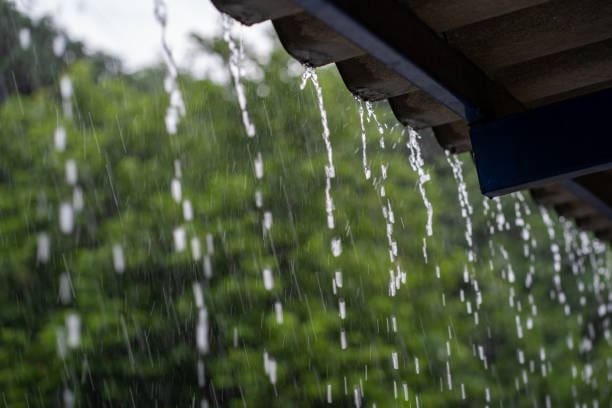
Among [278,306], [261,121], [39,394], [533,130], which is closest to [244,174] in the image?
[261,121]

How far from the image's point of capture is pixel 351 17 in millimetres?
1754

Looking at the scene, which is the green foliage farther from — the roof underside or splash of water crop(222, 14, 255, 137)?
the roof underside

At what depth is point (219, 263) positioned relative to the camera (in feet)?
30.2

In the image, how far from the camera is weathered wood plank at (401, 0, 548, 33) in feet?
6.98

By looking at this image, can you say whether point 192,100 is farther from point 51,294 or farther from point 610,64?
point 610,64

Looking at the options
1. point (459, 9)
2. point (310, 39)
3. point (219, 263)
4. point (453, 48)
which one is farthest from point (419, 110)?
point (219, 263)

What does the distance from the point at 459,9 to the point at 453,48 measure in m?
0.25

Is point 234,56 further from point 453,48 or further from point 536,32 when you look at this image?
point 536,32

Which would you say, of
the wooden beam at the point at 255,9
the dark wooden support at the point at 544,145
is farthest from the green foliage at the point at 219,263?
the wooden beam at the point at 255,9

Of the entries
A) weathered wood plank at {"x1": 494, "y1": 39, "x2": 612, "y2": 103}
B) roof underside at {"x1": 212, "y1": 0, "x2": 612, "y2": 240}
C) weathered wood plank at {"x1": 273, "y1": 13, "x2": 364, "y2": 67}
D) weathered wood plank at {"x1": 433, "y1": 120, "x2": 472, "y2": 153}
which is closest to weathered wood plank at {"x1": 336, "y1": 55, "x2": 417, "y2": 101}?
roof underside at {"x1": 212, "y1": 0, "x2": 612, "y2": 240}

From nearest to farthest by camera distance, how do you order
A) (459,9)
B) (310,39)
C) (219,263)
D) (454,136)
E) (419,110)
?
(310,39), (459,9), (419,110), (454,136), (219,263)

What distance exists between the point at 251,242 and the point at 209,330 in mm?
1022

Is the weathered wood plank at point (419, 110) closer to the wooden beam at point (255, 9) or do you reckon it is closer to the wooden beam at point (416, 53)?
the wooden beam at point (416, 53)

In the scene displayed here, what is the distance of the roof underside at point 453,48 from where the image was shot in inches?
73.7
